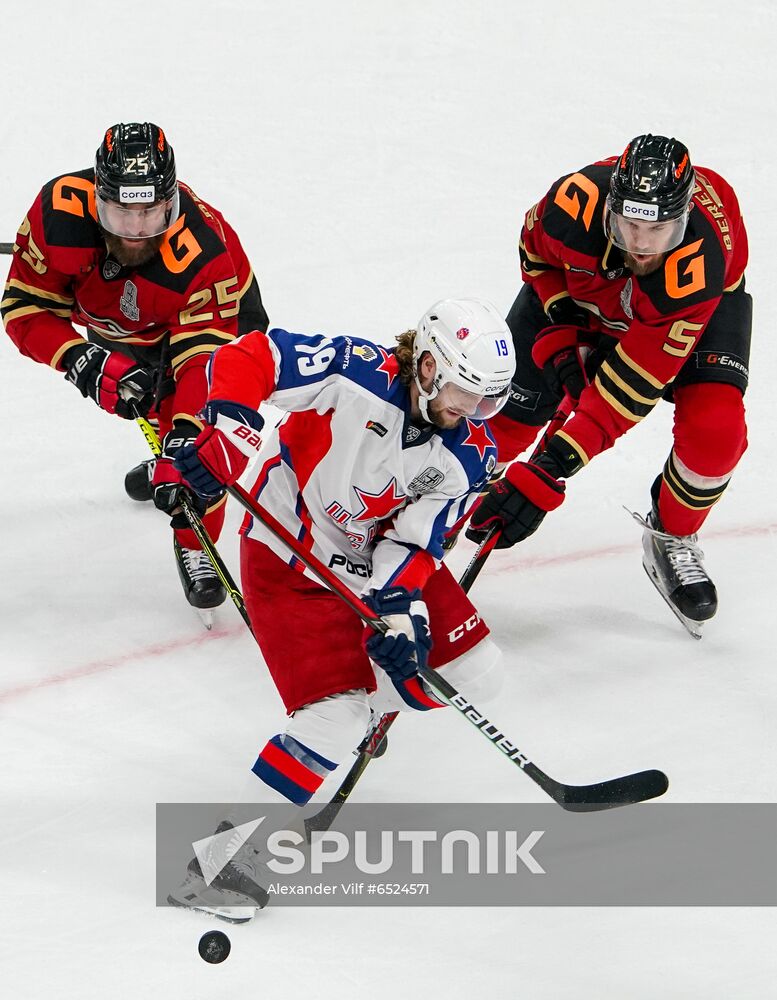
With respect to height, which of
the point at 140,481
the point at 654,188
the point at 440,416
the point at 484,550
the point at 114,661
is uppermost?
the point at 654,188

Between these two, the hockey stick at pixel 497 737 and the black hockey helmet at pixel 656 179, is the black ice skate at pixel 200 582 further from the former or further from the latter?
the black hockey helmet at pixel 656 179

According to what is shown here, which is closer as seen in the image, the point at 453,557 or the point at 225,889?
the point at 225,889

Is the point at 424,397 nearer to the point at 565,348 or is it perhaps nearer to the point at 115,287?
the point at 565,348

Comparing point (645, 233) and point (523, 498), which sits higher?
point (645, 233)

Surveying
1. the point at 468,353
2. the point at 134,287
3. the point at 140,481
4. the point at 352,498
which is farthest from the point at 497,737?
the point at 140,481

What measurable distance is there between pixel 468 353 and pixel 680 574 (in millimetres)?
1375

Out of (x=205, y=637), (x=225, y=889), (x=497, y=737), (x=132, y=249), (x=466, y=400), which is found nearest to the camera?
(x=225, y=889)

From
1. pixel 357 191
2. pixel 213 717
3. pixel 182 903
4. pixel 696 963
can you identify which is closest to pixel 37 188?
pixel 357 191

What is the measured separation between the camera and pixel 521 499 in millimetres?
3490

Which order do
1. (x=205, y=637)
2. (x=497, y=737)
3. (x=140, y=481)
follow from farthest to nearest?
(x=140, y=481)
(x=205, y=637)
(x=497, y=737)

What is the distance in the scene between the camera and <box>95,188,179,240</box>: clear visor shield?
11.1ft

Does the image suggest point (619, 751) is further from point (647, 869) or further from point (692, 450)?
point (692, 450)

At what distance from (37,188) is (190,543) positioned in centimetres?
242

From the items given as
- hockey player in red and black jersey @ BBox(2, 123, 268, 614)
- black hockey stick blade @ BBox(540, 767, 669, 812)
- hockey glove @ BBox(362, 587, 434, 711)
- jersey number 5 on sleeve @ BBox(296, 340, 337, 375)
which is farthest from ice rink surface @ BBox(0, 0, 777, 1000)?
jersey number 5 on sleeve @ BBox(296, 340, 337, 375)
